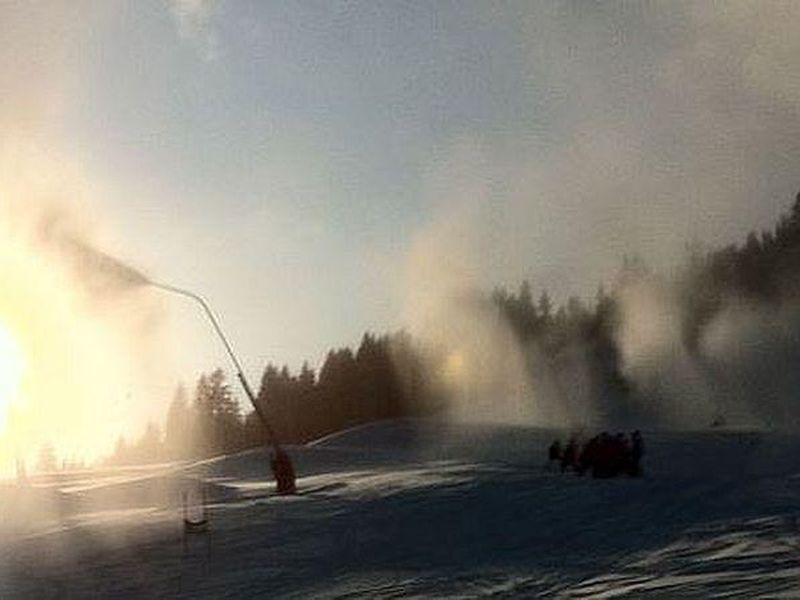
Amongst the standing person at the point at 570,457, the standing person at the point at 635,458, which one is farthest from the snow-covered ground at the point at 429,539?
the standing person at the point at 635,458

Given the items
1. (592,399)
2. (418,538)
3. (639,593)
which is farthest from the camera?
(592,399)

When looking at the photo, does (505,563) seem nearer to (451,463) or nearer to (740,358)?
(451,463)

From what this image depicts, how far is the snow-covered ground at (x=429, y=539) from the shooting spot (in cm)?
2273

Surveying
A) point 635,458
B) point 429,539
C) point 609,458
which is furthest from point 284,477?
point 429,539

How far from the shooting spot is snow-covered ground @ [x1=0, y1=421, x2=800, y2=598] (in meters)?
22.7

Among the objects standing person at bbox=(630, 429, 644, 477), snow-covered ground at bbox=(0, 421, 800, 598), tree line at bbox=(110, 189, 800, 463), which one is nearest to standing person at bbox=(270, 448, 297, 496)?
snow-covered ground at bbox=(0, 421, 800, 598)

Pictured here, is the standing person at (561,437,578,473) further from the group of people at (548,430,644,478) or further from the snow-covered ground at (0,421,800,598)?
the snow-covered ground at (0,421,800,598)

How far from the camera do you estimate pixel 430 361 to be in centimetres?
13662

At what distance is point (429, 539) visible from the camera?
2989 cm

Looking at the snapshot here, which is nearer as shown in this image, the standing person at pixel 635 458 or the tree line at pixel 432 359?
the standing person at pixel 635 458

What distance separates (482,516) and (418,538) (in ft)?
8.09

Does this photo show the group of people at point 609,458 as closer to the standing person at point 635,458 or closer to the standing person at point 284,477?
the standing person at point 635,458

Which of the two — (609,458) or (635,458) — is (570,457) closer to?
(635,458)

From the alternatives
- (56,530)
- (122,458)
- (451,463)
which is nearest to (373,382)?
(122,458)
